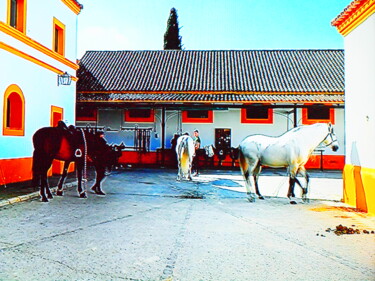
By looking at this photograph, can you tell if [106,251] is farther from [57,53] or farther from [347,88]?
[57,53]

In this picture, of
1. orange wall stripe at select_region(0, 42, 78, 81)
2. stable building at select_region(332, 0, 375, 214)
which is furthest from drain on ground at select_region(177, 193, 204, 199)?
orange wall stripe at select_region(0, 42, 78, 81)

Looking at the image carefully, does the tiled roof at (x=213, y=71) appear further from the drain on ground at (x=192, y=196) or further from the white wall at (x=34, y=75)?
the drain on ground at (x=192, y=196)

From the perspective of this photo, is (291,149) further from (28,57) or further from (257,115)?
(257,115)

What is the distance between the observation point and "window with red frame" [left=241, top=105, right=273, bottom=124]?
19.1 m

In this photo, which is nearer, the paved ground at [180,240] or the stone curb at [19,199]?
the paved ground at [180,240]

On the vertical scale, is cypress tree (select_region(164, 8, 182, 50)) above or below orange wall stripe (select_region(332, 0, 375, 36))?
above

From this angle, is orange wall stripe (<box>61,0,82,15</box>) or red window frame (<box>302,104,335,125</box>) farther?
red window frame (<box>302,104,335,125</box>)

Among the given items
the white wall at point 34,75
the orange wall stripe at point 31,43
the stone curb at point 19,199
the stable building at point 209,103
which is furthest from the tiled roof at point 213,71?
the stone curb at point 19,199

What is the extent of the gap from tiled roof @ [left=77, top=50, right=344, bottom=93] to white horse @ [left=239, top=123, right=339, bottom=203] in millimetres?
9971

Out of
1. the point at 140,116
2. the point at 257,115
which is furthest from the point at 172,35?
the point at 257,115

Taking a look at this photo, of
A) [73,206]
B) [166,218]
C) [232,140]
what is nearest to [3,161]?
[73,206]

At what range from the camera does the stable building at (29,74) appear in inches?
379

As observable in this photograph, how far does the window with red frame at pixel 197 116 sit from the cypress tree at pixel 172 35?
67.8 feet

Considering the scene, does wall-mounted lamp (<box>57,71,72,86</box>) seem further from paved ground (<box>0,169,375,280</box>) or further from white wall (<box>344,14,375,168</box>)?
white wall (<box>344,14,375,168</box>)
